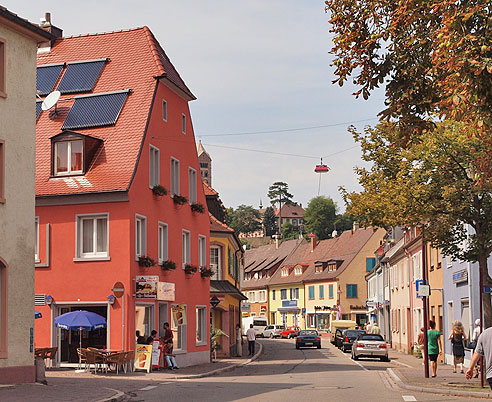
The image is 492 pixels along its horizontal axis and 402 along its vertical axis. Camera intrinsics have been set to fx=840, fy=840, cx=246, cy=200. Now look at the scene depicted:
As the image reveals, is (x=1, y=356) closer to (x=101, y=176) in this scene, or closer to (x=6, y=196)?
(x=6, y=196)

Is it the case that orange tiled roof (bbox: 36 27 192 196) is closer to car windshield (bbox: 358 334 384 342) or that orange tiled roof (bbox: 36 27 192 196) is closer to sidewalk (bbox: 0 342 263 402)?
sidewalk (bbox: 0 342 263 402)

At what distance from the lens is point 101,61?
35656 millimetres

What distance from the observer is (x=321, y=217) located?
14862 cm

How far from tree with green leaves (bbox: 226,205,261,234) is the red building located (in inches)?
5873

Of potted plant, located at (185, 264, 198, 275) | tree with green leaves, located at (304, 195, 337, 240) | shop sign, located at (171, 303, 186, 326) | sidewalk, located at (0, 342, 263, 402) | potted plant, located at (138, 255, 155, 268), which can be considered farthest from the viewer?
tree with green leaves, located at (304, 195, 337, 240)

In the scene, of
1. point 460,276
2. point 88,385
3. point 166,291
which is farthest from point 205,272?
point 88,385

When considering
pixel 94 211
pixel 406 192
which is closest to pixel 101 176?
pixel 94 211

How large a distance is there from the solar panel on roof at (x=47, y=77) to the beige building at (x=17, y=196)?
41.2ft

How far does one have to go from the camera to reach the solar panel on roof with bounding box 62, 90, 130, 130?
32.9 m

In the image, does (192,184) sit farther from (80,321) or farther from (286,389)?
(286,389)

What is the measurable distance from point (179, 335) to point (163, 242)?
411 centimetres

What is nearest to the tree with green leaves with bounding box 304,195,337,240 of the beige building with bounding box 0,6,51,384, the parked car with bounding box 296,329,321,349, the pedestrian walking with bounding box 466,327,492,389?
the parked car with bounding box 296,329,321,349

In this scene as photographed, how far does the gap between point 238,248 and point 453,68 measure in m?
41.1

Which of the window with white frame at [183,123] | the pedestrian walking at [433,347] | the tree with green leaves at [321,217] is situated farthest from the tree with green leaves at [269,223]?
the pedestrian walking at [433,347]
